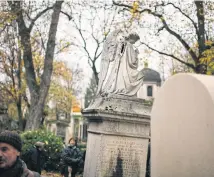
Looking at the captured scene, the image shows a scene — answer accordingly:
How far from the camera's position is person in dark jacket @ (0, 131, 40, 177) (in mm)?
2184

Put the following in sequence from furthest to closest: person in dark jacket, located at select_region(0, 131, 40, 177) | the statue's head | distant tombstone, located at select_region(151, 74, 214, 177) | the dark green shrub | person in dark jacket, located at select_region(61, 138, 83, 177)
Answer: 1. the dark green shrub
2. person in dark jacket, located at select_region(61, 138, 83, 177)
3. the statue's head
4. person in dark jacket, located at select_region(0, 131, 40, 177)
5. distant tombstone, located at select_region(151, 74, 214, 177)

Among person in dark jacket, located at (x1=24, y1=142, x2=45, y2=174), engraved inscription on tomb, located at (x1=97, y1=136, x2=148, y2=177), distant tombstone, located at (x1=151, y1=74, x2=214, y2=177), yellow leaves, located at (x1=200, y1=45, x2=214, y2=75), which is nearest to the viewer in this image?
distant tombstone, located at (x1=151, y1=74, x2=214, y2=177)

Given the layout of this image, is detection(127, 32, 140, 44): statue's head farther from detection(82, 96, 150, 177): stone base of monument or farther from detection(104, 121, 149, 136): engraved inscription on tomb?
detection(104, 121, 149, 136): engraved inscription on tomb

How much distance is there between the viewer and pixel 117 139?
7.75 meters

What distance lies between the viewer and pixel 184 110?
2062mm

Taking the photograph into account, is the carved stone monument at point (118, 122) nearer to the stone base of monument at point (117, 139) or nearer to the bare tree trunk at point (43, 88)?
the stone base of monument at point (117, 139)

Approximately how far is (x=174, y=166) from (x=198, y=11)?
48.6ft

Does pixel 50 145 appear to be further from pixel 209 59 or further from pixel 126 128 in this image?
pixel 209 59

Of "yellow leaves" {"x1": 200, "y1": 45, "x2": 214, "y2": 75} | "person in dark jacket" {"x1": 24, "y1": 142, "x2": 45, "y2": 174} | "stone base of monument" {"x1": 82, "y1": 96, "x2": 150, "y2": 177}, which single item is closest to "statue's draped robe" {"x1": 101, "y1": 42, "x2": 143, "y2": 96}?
"stone base of monument" {"x1": 82, "y1": 96, "x2": 150, "y2": 177}

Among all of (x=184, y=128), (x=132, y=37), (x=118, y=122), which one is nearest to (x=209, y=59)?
(x=132, y=37)

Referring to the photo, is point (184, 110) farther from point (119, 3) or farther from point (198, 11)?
point (119, 3)

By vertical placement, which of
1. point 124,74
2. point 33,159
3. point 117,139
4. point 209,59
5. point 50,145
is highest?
point 209,59

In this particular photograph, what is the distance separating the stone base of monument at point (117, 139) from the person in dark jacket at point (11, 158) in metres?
5.27

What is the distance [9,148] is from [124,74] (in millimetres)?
6375
